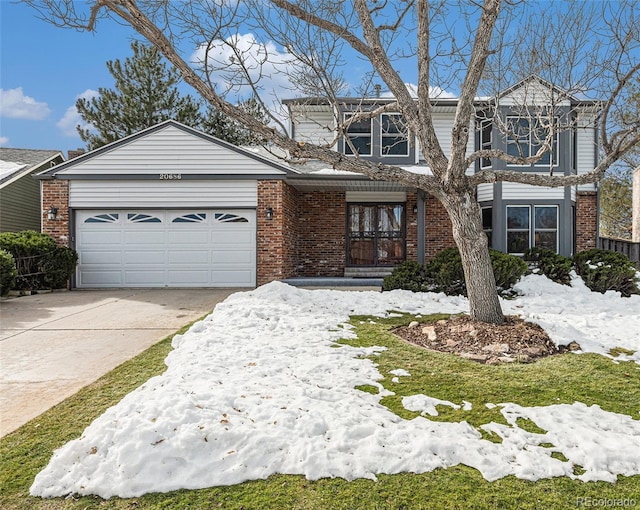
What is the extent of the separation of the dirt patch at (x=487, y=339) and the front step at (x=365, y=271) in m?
6.92

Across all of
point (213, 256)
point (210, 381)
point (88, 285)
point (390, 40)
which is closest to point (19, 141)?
point (88, 285)

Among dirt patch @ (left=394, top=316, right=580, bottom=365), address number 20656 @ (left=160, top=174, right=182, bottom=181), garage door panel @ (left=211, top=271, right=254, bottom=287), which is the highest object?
address number 20656 @ (left=160, top=174, right=182, bottom=181)

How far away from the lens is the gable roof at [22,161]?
568 inches

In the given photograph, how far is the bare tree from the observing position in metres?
5.31

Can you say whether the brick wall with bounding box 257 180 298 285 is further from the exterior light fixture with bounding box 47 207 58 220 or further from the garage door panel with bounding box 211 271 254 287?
the exterior light fixture with bounding box 47 207 58 220

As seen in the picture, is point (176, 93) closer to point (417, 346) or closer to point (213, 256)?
point (213, 256)

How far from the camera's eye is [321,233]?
13.1 meters

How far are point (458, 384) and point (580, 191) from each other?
1213 centimetres

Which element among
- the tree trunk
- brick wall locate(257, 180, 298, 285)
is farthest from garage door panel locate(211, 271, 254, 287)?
the tree trunk

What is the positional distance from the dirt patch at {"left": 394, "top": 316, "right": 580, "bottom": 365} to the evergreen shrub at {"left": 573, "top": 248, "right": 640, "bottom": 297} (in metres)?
4.53

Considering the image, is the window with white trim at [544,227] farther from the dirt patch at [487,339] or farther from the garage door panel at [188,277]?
the garage door panel at [188,277]

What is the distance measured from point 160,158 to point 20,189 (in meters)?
7.21

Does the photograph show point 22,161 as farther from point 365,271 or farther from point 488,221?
point 488,221

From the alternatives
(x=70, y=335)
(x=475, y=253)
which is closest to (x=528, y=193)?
(x=475, y=253)
